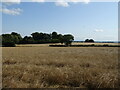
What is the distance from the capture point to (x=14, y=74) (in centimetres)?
608

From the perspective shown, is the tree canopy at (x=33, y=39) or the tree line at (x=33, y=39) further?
the tree canopy at (x=33, y=39)

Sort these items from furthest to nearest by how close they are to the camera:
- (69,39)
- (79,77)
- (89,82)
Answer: (69,39) < (79,77) < (89,82)

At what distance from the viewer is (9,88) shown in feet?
15.5

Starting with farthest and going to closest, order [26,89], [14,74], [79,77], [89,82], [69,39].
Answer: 1. [69,39]
2. [14,74]
3. [79,77]
4. [89,82]
5. [26,89]

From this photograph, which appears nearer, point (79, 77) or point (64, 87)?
point (64, 87)

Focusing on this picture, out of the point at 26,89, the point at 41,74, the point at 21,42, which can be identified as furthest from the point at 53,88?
the point at 21,42

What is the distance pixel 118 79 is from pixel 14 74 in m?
3.38

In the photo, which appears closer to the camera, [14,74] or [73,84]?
[73,84]

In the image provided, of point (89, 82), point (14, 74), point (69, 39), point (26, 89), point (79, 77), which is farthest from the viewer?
point (69, 39)

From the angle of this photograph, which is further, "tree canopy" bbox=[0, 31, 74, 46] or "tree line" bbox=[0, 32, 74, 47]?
"tree canopy" bbox=[0, 31, 74, 46]

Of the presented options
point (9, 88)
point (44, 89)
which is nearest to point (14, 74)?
point (9, 88)

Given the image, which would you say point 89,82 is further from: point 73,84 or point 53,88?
point 53,88

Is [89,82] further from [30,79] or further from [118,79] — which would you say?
[30,79]

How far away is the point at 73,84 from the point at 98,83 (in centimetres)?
74
